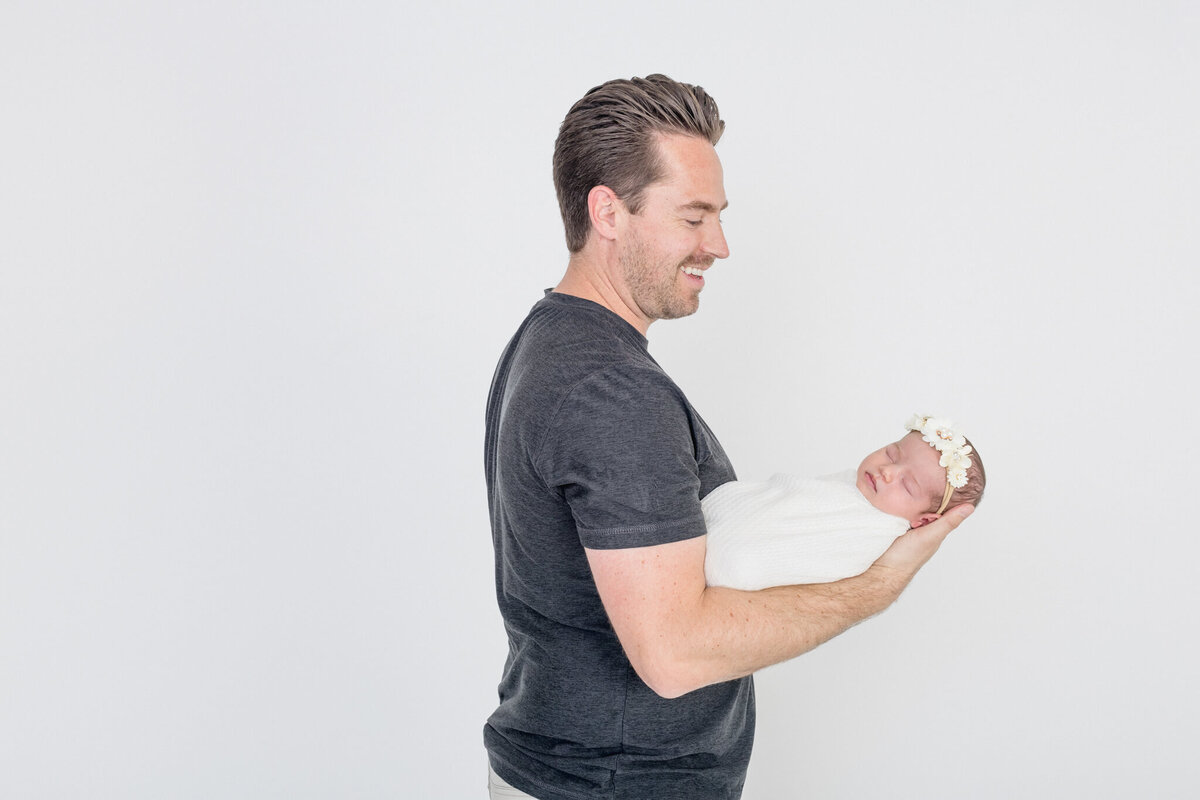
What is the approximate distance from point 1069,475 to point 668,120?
2.27 m

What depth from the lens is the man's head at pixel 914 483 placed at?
2.05 meters

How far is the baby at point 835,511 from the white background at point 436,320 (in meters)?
1.36

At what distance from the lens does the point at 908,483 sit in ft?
6.78

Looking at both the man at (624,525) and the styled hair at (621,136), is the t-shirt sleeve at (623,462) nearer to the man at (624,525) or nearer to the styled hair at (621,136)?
the man at (624,525)

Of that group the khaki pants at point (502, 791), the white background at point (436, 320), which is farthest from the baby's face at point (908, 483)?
the white background at point (436, 320)

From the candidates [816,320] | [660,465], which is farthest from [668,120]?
[816,320]

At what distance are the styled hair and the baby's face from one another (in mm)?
710

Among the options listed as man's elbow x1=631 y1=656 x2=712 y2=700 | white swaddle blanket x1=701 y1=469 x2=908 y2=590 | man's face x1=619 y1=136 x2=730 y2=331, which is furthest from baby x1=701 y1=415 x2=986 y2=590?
man's face x1=619 y1=136 x2=730 y2=331

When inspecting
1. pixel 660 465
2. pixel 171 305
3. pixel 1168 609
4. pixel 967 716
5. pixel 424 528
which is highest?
pixel 171 305

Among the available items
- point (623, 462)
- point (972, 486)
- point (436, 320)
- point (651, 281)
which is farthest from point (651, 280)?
point (436, 320)

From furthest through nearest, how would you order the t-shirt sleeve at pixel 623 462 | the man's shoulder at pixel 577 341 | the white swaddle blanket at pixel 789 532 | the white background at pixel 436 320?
the white background at pixel 436 320, the white swaddle blanket at pixel 789 532, the man's shoulder at pixel 577 341, the t-shirt sleeve at pixel 623 462

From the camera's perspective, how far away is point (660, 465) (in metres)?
1.50

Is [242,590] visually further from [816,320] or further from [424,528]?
[816,320]

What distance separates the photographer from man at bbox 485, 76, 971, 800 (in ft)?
4.93
